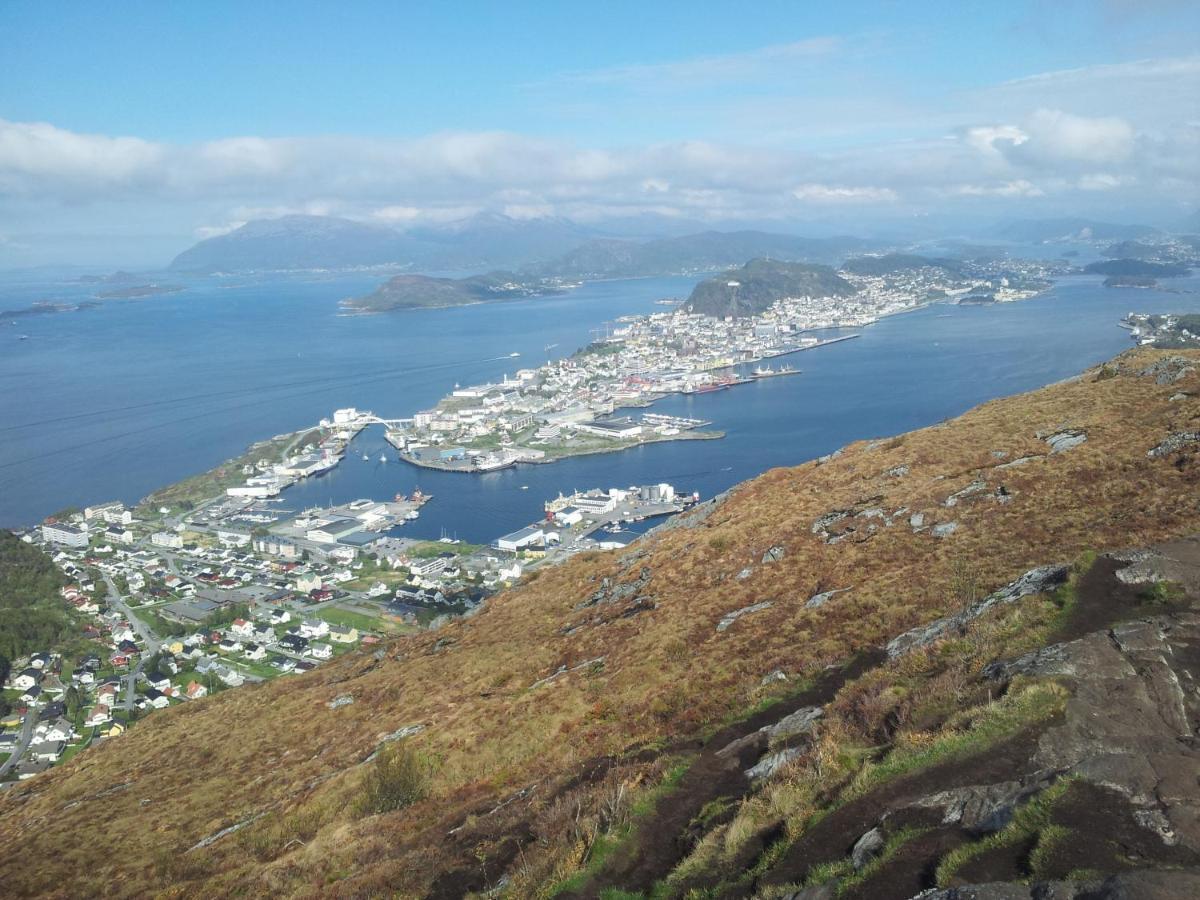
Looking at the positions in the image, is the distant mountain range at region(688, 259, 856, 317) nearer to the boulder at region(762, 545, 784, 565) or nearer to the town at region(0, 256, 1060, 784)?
the town at region(0, 256, 1060, 784)

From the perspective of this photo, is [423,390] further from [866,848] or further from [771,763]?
[866,848]

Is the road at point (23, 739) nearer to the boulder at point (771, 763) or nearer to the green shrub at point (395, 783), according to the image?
the green shrub at point (395, 783)

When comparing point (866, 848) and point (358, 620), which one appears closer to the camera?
point (866, 848)

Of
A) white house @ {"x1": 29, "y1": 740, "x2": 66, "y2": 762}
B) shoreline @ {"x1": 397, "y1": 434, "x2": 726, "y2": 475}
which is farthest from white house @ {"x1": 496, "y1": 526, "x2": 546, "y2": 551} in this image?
white house @ {"x1": 29, "y1": 740, "x2": 66, "y2": 762}

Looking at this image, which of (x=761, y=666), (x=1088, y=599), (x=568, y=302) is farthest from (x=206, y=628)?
(x=568, y=302)

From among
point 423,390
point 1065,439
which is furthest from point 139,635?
point 423,390
